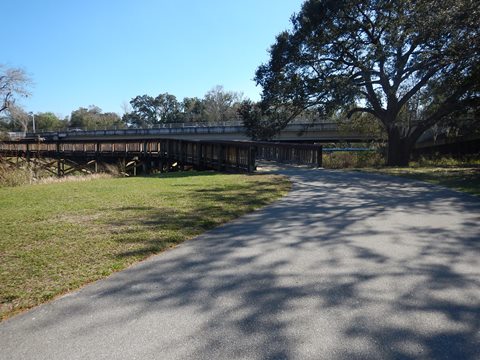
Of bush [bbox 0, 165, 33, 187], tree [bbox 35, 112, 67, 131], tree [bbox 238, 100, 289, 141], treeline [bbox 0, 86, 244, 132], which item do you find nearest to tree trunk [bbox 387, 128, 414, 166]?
tree [bbox 238, 100, 289, 141]

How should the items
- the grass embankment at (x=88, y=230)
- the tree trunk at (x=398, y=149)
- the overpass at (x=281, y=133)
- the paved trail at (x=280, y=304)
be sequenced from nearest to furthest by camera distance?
1. the paved trail at (x=280, y=304)
2. the grass embankment at (x=88, y=230)
3. the tree trunk at (x=398, y=149)
4. the overpass at (x=281, y=133)

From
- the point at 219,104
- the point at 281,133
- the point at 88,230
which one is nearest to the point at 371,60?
the point at 88,230

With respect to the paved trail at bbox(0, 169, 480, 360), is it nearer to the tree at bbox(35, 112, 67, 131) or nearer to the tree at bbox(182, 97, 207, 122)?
the tree at bbox(182, 97, 207, 122)

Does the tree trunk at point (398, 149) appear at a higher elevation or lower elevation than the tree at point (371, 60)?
lower

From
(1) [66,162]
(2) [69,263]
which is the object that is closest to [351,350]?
(2) [69,263]

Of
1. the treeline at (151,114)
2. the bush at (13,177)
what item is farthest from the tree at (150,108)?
the bush at (13,177)

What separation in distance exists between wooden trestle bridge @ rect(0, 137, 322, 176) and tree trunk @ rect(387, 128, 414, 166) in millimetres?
6558

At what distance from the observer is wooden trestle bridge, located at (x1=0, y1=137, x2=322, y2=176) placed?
66.6ft

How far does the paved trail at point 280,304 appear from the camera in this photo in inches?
110

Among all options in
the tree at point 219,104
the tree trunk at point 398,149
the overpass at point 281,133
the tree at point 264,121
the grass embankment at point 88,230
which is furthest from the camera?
the tree at point 219,104

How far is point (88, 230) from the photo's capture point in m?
6.10

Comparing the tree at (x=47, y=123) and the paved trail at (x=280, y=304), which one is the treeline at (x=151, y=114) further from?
the paved trail at (x=280, y=304)

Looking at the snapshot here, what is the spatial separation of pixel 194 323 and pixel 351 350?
1.30 meters

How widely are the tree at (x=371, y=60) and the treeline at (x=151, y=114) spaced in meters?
75.3
